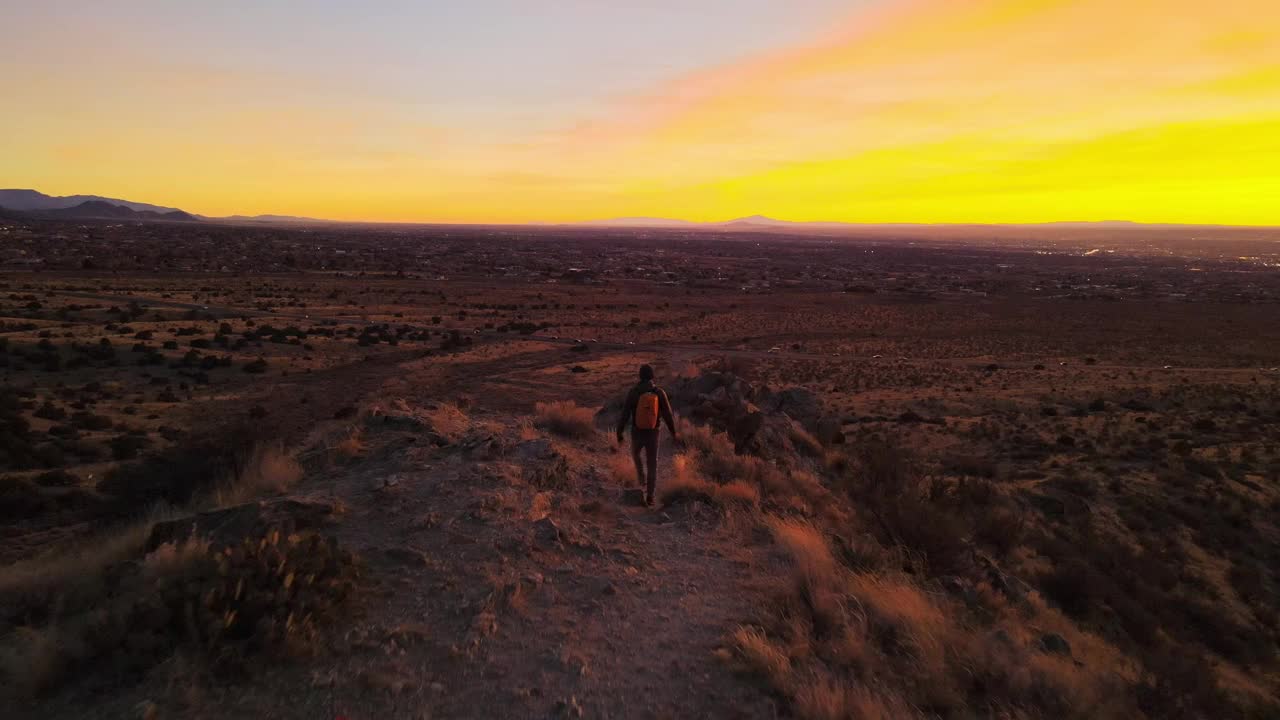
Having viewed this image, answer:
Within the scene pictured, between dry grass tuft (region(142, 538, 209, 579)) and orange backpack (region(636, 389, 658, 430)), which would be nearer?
dry grass tuft (region(142, 538, 209, 579))

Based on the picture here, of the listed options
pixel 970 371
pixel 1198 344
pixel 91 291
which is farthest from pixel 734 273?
pixel 91 291

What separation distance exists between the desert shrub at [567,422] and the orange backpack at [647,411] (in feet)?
15.2

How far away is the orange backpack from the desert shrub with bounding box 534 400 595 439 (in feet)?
15.2

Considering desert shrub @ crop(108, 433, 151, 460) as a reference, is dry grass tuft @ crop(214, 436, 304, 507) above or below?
above

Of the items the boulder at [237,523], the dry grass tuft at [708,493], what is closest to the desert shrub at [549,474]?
the dry grass tuft at [708,493]

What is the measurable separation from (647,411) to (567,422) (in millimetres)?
4924

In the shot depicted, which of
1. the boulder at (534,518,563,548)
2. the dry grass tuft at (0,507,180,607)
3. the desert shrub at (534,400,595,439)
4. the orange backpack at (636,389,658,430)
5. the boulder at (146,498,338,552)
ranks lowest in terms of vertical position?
the desert shrub at (534,400,595,439)

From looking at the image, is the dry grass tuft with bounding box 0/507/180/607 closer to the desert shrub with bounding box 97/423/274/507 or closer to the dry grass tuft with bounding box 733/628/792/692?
the desert shrub with bounding box 97/423/274/507

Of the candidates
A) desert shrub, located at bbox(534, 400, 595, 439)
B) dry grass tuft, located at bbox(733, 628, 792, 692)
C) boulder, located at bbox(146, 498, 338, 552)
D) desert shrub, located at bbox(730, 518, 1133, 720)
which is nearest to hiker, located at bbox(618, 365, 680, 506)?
desert shrub, located at bbox(730, 518, 1133, 720)

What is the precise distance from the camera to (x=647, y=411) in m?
8.51

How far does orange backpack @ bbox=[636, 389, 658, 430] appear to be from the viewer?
334 inches

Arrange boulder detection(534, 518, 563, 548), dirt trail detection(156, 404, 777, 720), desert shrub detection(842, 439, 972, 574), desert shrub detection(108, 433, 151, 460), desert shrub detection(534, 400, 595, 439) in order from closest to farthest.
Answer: dirt trail detection(156, 404, 777, 720) < boulder detection(534, 518, 563, 548) < desert shrub detection(842, 439, 972, 574) < desert shrub detection(534, 400, 595, 439) < desert shrub detection(108, 433, 151, 460)

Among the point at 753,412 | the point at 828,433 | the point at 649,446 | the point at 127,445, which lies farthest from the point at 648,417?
the point at 127,445

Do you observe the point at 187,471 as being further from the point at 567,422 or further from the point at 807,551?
the point at 807,551
